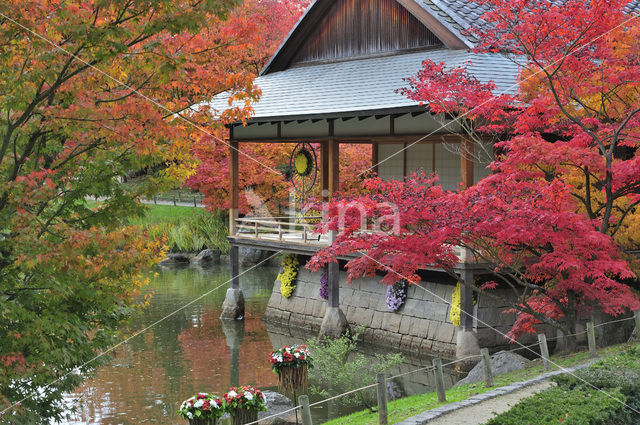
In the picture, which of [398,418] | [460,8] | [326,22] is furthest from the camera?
[326,22]

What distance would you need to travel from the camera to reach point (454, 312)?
1794 cm

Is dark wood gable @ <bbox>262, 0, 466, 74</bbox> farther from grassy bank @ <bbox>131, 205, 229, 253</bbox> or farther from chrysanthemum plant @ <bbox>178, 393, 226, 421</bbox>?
grassy bank @ <bbox>131, 205, 229, 253</bbox>

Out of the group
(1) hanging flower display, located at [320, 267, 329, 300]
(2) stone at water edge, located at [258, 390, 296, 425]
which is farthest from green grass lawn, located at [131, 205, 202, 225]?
(2) stone at water edge, located at [258, 390, 296, 425]

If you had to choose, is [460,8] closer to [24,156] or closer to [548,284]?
[548,284]

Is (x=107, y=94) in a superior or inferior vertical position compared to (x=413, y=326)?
superior

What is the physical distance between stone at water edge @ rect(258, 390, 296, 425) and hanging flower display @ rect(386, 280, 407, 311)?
21.3 feet

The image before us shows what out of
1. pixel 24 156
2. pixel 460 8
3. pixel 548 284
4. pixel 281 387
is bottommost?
pixel 281 387

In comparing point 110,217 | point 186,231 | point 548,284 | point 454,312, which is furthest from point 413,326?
point 186,231

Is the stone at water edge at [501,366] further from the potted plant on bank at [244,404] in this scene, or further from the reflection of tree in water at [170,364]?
the reflection of tree in water at [170,364]

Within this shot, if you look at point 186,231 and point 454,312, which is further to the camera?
point 186,231

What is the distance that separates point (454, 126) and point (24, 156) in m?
10.8

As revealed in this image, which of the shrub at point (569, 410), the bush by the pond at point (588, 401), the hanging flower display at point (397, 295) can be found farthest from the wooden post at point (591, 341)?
the hanging flower display at point (397, 295)

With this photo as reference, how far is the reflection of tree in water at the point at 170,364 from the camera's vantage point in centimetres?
1446

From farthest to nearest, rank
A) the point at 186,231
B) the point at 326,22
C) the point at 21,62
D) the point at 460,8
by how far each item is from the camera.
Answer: the point at 186,231 → the point at 326,22 → the point at 460,8 → the point at 21,62
